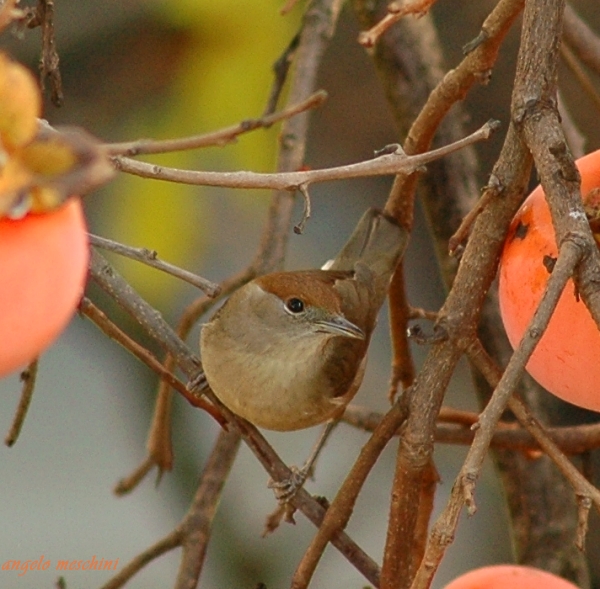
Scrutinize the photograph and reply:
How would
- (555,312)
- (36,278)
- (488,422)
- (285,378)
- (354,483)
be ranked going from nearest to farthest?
1. (36,278)
2. (488,422)
3. (555,312)
4. (354,483)
5. (285,378)

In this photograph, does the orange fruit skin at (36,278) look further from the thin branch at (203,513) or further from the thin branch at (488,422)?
the thin branch at (203,513)

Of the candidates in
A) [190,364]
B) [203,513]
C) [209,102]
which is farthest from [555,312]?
[209,102]

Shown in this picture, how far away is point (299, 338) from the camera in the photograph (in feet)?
6.43

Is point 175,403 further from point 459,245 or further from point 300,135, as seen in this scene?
point 459,245

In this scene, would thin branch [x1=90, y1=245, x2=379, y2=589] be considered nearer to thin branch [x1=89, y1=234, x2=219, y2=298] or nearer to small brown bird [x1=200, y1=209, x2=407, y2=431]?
thin branch [x1=89, y1=234, x2=219, y2=298]

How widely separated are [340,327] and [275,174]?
3.65ft

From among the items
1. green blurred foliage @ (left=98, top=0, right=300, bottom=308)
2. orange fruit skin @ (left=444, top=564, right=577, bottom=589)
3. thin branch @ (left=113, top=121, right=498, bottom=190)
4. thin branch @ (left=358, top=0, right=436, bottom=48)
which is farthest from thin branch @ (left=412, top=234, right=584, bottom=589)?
green blurred foliage @ (left=98, top=0, right=300, bottom=308)

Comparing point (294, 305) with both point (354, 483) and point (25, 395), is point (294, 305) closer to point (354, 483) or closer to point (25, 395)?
point (25, 395)

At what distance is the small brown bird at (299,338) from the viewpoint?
69.5 inches

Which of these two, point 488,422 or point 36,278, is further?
point 488,422

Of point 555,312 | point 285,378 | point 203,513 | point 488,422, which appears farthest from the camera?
point 285,378

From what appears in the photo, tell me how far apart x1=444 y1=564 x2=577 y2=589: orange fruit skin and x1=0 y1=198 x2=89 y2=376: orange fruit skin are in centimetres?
38

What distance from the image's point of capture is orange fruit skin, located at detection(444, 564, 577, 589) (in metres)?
0.69

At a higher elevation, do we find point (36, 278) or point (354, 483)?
point (354, 483)
